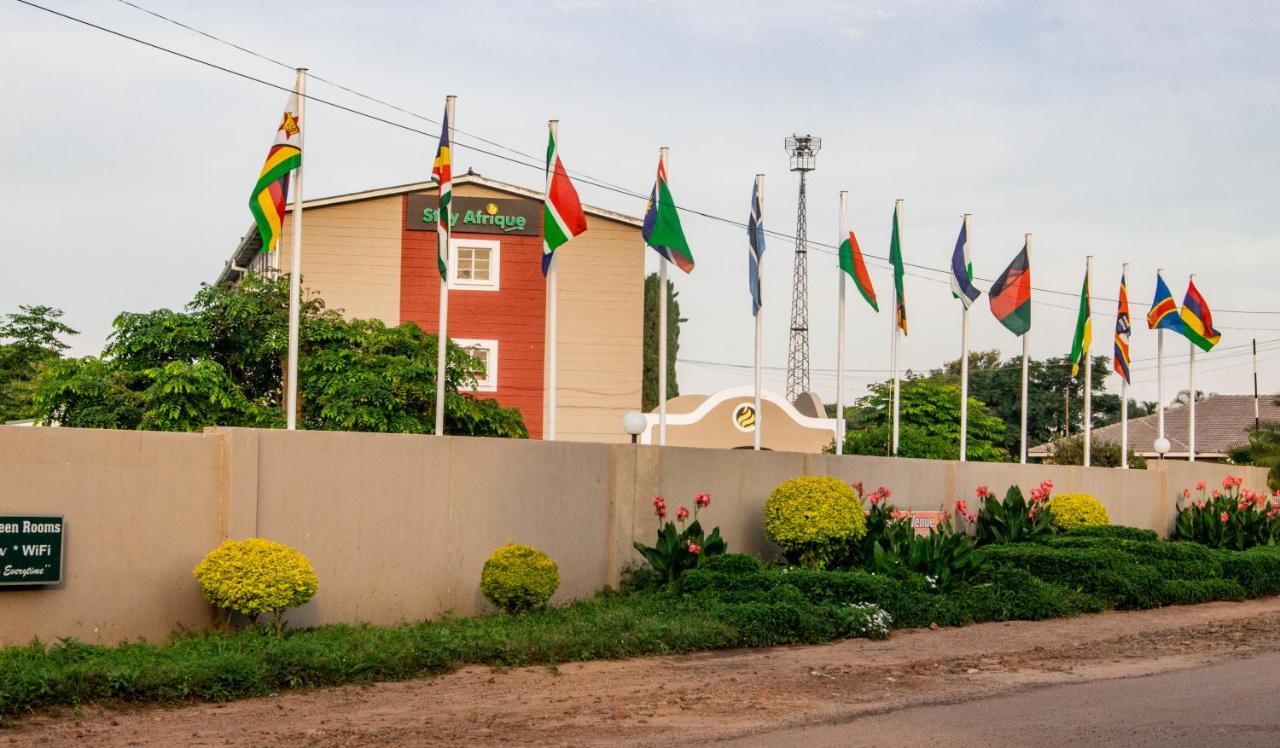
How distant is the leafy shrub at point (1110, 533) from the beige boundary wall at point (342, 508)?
234 inches

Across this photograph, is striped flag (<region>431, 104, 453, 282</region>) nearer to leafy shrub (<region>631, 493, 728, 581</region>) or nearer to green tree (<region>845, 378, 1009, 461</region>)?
leafy shrub (<region>631, 493, 728, 581</region>)

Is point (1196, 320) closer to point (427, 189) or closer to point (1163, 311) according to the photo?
point (1163, 311)

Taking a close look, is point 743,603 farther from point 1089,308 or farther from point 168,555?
point 1089,308

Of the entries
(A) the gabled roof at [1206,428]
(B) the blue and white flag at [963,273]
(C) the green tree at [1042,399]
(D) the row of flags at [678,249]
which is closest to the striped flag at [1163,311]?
(D) the row of flags at [678,249]

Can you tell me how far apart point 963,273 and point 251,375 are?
13499 mm

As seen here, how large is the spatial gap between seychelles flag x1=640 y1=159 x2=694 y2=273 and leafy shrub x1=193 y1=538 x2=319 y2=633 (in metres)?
9.37

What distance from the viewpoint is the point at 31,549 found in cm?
1157

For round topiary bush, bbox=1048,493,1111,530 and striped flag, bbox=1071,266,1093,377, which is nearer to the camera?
round topiary bush, bbox=1048,493,1111,530

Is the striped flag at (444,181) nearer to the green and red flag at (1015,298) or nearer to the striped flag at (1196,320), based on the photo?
the green and red flag at (1015,298)

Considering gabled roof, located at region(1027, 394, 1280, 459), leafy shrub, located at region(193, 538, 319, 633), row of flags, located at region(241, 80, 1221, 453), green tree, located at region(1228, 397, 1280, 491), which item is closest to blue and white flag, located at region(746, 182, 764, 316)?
row of flags, located at region(241, 80, 1221, 453)

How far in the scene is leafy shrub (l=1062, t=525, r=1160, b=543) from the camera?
77.2ft

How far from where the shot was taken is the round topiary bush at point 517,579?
15.0 m

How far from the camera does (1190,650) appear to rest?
15945mm

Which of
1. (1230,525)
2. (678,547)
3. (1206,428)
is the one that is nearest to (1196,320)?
(1230,525)
